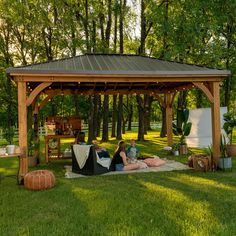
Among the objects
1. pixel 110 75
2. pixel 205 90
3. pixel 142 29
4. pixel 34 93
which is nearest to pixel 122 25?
pixel 142 29

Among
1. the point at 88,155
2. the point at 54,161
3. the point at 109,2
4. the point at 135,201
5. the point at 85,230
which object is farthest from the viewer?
the point at 109,2

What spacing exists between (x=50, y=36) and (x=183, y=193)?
1805cm

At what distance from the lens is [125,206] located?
607cm

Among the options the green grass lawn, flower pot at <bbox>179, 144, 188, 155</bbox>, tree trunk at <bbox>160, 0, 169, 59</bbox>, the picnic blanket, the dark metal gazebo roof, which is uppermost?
tree trunk at <bbox>160, 0, 169, 59</bbox>

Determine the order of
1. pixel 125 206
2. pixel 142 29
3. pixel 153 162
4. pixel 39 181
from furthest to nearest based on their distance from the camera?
pixel 142 29, pixel 153 162, pixel 39 181, pixel 125 206

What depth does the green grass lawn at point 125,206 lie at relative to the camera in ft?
16.1

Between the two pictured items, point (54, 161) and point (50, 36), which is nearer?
point (54, 161)

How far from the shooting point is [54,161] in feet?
42.1

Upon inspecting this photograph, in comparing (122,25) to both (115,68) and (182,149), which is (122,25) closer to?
(182,149)

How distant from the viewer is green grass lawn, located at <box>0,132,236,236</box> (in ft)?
16.1

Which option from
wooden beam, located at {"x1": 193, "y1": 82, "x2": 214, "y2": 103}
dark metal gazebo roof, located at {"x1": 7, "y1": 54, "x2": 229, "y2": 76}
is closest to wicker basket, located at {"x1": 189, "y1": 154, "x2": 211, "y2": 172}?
wooden beam, located at {"x1": 193, "y1": 82, "x2": 214, "y2": 103}

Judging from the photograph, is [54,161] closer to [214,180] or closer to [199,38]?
[214,180]

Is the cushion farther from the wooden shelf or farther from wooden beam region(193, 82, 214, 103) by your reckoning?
the wooden shelf

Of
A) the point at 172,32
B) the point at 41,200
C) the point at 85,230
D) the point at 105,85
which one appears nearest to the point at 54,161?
the point at 105,85
